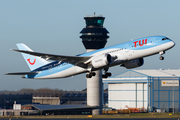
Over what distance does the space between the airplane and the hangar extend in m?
58.3

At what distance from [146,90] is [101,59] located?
68.8 meters

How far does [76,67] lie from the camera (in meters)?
63.8

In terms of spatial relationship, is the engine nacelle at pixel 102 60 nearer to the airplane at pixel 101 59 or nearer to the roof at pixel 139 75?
the airplane at pixel 101 59

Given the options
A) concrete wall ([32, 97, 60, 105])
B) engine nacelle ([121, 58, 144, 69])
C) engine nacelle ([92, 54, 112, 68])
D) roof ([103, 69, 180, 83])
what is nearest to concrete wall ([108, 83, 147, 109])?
roof ([103, 69, 180, 83])

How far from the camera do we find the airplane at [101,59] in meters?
55.7

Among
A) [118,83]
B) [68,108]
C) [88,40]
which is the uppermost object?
[88,40]

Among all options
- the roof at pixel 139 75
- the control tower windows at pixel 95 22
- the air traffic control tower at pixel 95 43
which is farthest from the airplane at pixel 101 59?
the control tower windows at pixel 95 22

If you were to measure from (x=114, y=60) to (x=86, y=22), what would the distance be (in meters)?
76.9

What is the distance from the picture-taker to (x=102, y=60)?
191ft

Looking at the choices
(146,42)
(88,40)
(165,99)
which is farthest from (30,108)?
(146,42)

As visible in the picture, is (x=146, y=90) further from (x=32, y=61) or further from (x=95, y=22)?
(x=32, y=61)

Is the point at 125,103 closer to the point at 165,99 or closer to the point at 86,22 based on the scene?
the point at 165,99

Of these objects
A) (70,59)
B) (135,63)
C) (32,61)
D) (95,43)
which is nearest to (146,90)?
(95,43)

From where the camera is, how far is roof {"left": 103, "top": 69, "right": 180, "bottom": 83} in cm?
12506
